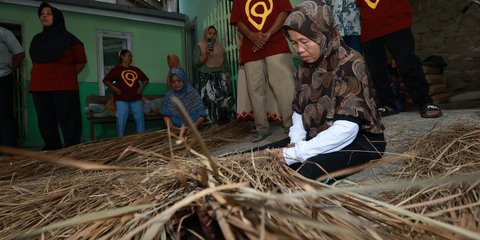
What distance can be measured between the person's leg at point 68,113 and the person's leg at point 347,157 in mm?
2420

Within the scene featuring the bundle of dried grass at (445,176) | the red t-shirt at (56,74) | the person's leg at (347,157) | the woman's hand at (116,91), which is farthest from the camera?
the woman's hand at (116,91)

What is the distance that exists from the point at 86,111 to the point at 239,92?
3.24 meters

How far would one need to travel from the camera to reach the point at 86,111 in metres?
5.10

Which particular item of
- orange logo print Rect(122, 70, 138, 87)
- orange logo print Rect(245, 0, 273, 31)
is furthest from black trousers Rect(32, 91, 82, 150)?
orange logo print Rect(245, 0, 273, 31)

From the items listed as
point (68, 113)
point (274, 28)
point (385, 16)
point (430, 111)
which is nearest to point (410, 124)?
point (430, 111)

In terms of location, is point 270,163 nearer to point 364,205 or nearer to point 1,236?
point 364,205

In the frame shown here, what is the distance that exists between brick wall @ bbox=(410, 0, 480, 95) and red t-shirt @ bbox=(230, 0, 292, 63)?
3.57 m

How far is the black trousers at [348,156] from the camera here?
117 centimetres

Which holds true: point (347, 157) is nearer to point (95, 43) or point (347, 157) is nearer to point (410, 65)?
point (410, 65)

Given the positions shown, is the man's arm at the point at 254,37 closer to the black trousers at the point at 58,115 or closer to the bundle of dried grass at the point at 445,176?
the bundle of dried grass at the point at 445,176

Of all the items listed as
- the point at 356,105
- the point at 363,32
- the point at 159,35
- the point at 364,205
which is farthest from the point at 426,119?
the point at 159,35

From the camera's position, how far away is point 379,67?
2.50 meters

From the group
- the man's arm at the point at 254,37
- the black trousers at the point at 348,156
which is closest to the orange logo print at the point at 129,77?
the man's arm at the point at 254,37

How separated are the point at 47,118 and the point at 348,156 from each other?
8.75 ft
